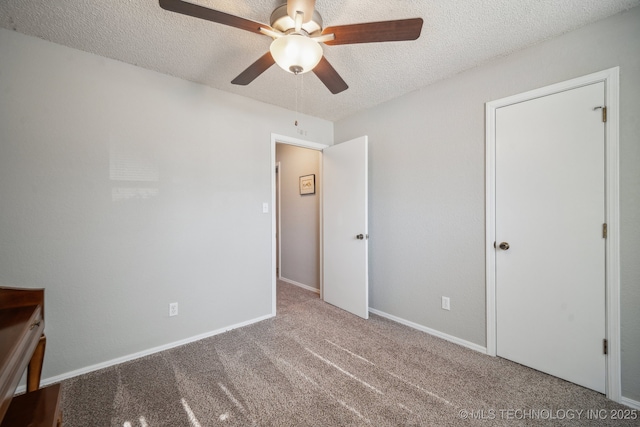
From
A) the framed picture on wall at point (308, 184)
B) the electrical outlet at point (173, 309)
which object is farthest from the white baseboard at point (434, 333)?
the electrical outlet at point (173, 309)

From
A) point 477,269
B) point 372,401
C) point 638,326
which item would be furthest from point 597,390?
point 372,401

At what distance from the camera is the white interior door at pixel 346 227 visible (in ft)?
9.78

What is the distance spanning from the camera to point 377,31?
1.40m

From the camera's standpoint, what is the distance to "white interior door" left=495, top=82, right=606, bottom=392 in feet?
5.77

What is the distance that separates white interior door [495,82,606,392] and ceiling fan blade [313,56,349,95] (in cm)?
134

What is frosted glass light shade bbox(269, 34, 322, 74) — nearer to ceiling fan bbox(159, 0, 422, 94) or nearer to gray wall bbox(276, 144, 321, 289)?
ceiling fan bbox(159, 0, 422, 94)

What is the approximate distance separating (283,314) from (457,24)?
3032 mm

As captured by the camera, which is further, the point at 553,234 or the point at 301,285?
the point at 301,285

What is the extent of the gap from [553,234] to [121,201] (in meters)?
3.26

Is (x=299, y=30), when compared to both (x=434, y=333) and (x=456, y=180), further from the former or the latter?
(x=434, y=333)

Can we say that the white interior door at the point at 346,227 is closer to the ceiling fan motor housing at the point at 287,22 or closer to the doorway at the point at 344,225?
the doorway at the point at 344,225

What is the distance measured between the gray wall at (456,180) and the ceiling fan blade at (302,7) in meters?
1.65

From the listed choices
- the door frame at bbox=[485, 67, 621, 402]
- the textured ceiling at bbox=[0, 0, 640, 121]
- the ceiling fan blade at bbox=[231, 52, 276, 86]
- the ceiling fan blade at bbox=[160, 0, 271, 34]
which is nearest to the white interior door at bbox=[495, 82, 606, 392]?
the door frame at bbox=[485, 67, 621, 402]

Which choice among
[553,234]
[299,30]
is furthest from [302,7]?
[553,234]
